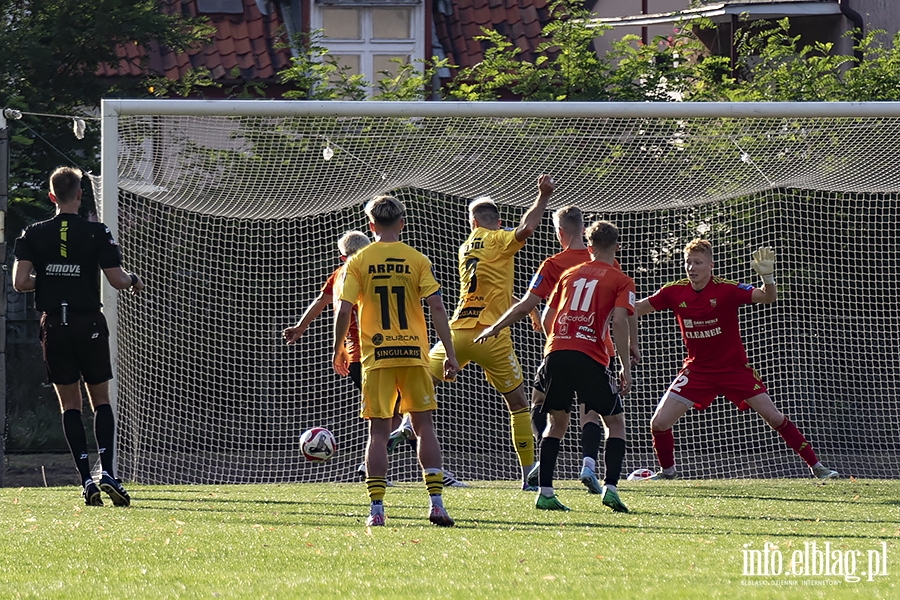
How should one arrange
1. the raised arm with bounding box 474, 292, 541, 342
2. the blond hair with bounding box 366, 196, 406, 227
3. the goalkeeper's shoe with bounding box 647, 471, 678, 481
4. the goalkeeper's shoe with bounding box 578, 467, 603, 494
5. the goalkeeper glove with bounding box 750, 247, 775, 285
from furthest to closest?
the goalkeeper's shoe with bounding box 647, 471, 678, 481, the goalkeeper glove with bounding box 750, 247, 775, 285, the goalkeeper's shoe with bounding box 578, 467, 603, 494, the raised arm with bounding box 474, 292, 541, 342, the blond hair with bounding box 366, 196, 406, 227

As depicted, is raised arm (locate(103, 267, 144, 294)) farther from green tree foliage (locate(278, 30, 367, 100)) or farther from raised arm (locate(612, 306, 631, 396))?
green tree foliage (locate(278, 30, 367, 100))

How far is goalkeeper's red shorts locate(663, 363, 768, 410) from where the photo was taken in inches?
330

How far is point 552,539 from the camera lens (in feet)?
17.7

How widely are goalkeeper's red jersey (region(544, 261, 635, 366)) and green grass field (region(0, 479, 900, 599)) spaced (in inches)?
35.2

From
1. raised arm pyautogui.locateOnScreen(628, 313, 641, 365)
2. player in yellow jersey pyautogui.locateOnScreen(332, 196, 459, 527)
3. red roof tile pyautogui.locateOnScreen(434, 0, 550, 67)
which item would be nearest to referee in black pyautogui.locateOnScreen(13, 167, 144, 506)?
player in yellow jersey pyautogui.locateOnScreen(332, 196, 459, 527)

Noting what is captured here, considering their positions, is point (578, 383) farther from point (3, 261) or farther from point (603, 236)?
point (3, 261)

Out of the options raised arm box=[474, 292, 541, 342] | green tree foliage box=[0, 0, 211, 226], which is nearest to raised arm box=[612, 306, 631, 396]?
raised arm box=[474, 292, 541, 342]

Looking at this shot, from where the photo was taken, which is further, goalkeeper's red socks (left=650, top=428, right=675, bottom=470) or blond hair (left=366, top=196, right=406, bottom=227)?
goalkeeper's red socks (left=650, top=428, right=675, bottom=470)

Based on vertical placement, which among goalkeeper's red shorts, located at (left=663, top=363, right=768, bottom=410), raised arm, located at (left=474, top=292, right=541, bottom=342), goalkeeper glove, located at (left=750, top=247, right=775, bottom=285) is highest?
goalkeeper glove, located at (left=750, top=247, right=775, bottom=285)

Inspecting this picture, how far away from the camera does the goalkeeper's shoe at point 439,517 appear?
5965mm

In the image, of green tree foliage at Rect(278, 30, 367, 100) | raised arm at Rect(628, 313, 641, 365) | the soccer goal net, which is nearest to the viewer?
raised arm at Rect(628, 313, 641, 365)

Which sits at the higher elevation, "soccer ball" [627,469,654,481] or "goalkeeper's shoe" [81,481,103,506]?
"goalkeeper's shoe" [81,481,103,506]

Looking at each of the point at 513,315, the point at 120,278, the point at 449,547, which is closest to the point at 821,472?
the point at 513,315

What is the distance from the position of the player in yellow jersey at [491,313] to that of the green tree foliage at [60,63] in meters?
5.58
